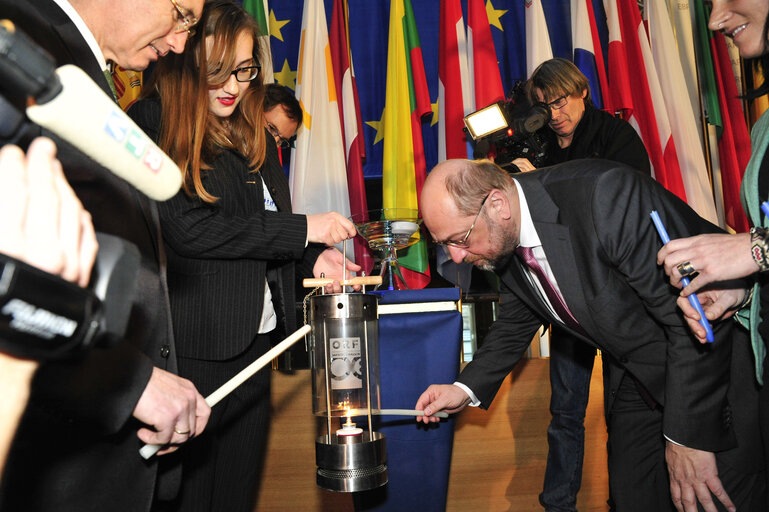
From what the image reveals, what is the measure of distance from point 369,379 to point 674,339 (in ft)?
2.84

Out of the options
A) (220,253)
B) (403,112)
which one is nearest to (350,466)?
(220,253)

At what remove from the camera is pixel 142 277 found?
41.0 inches

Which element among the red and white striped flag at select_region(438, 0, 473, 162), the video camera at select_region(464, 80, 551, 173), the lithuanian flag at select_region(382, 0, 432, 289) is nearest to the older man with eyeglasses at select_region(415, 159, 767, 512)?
the video camera at select_region(464, 80, 551, 173)

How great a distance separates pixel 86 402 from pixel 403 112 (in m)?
3.41

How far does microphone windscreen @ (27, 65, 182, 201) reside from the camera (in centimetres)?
47

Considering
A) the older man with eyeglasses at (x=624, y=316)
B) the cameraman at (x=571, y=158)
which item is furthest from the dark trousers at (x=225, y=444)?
the cameraman at (x=571, y=158)

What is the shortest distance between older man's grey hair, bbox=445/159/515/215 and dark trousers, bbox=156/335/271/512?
772mm

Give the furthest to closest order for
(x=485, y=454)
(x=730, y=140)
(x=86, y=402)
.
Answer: (x=730, y=140) → (x=485, y=454) → (x=86, y=402)

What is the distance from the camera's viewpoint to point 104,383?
0.90 metres

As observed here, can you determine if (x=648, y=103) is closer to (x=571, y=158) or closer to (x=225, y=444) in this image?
(x=571, y=158)

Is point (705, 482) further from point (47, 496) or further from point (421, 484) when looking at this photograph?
point (47, 496)

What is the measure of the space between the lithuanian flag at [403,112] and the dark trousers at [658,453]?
2.24 meters

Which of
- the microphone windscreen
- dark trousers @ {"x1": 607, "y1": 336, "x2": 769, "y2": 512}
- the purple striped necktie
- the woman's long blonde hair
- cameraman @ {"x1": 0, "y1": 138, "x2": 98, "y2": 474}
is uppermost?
the woman's long blonde hair

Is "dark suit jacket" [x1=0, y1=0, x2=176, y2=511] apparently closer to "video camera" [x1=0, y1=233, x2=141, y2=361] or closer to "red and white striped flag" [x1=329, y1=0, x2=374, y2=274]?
"video camera" [x1=0, y1=233, x2=141, y2=361]
